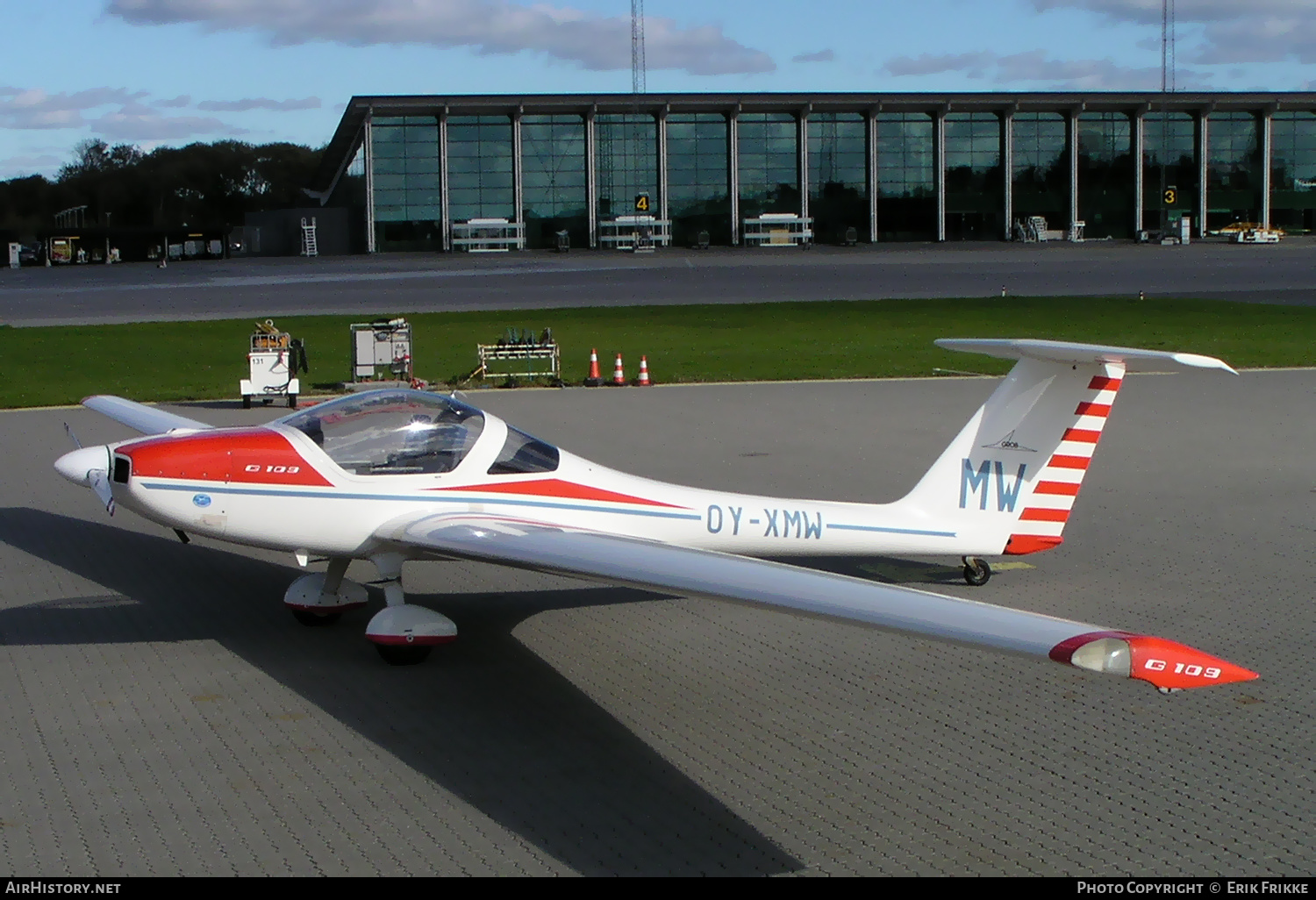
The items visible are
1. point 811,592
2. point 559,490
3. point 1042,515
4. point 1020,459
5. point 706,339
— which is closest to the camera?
point 811,592

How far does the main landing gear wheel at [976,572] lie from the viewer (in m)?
11.3

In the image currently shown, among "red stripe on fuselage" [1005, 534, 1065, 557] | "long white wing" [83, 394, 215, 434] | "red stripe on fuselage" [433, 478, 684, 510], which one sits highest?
"long white wing" [83, 394, 215, 434]

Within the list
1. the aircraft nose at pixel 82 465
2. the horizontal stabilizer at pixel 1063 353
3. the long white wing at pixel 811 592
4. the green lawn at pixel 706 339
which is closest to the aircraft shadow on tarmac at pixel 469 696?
the long white wing at pixel 811 592

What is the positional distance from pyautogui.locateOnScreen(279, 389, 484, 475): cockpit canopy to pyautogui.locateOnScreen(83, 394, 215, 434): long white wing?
10.5 feet

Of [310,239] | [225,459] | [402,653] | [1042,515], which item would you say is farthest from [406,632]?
[310,239]

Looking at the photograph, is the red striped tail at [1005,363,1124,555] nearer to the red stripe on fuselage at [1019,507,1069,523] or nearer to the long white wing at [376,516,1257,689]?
the red stripe on fuselage at [1019,507,1069,523]

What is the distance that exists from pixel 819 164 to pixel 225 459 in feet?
337

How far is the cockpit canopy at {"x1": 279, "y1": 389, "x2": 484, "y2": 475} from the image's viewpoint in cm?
976

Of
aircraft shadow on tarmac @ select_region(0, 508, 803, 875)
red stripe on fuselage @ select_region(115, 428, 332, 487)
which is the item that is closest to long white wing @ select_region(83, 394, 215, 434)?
aircraft shadow on tarmac @ select_region(0, 508, 803, 875)

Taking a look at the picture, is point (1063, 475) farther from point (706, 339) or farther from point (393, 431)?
point (706, 339)

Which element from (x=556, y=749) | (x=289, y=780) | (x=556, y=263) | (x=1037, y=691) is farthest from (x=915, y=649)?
(x=556, y=263)

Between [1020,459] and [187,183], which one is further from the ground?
[187,183]

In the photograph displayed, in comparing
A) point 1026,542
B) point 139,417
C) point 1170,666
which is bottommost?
point 1026,542

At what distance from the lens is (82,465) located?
35.0ft
